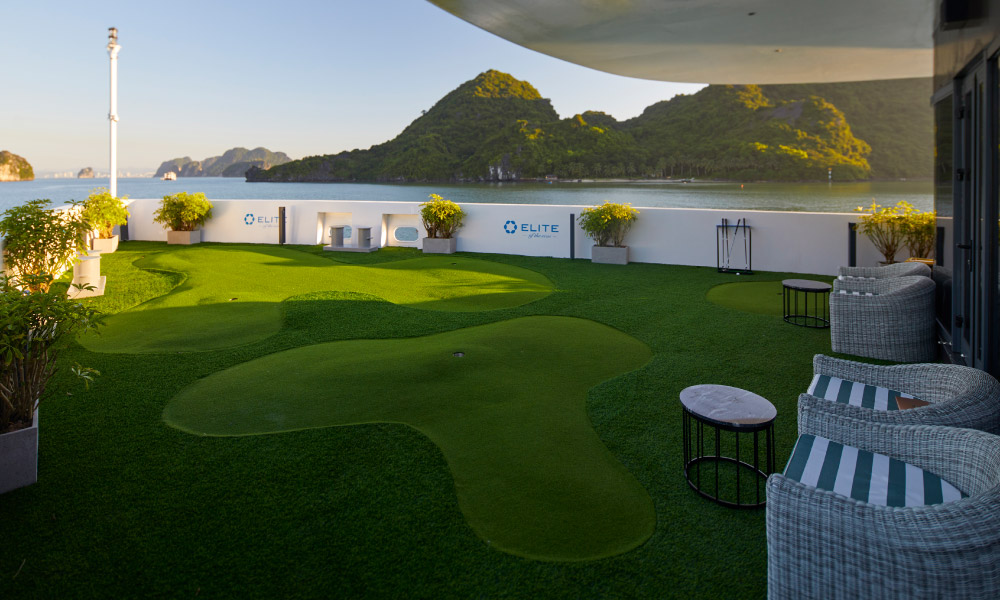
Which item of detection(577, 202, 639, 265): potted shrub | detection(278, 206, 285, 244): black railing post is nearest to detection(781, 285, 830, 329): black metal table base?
detection(577, 202, 639, 265): potted shrub

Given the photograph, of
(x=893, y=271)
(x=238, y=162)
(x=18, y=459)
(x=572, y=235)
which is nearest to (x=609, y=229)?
(x=572, y=235)

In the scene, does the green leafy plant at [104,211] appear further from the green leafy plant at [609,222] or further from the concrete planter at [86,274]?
the green leafy plant at [609,222]

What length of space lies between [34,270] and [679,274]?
8.98 meters

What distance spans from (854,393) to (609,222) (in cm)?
817

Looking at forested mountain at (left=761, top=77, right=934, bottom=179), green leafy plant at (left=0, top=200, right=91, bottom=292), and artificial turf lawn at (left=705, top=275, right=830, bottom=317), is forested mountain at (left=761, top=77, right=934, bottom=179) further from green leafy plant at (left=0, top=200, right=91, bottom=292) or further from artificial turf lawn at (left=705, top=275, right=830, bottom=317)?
green leafy plant at (left=0, top=200, right=91, bottom=292)

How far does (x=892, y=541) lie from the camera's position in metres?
1.65

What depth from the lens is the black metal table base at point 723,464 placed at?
9.48ft

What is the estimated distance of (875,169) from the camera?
52.8 meters

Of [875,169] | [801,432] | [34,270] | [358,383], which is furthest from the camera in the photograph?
[875,169]

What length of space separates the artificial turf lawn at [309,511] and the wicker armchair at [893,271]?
1935 mm

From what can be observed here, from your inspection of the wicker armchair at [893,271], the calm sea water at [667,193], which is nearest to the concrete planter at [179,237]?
the wicker armchair at [893,271]

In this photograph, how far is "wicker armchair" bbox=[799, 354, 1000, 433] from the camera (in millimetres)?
2547

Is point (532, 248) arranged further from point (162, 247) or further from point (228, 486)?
point (228, 486)

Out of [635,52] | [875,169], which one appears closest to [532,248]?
[635,52]
